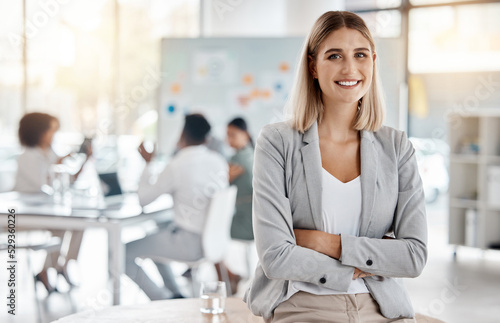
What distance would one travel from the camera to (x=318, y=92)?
1.78 m

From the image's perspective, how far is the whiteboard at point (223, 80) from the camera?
615 cm

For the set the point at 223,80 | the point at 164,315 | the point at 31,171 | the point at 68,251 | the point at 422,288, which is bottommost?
the point at 422,288

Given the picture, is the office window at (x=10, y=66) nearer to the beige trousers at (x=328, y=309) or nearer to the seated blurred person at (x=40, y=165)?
the seated blurred person at (x=40, y=165)

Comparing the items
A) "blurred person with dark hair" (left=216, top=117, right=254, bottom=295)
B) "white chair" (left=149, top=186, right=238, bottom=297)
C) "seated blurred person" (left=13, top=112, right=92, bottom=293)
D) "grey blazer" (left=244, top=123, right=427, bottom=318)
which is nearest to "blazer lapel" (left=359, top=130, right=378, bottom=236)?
"grey blazer" (left=244, top=123, right=427, bottom=318)

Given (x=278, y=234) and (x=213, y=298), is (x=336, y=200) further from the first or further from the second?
(x=213, y=298)

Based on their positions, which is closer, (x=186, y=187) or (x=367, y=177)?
(x=367, y=177)

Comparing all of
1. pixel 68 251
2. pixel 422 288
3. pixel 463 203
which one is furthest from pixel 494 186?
pixel 68 251

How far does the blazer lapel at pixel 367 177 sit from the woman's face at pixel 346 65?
13cm

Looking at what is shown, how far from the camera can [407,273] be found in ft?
5.31

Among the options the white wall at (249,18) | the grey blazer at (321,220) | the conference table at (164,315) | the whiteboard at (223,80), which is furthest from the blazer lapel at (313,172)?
the white wall at (249,18)

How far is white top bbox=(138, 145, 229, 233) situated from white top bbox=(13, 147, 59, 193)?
3.39ft

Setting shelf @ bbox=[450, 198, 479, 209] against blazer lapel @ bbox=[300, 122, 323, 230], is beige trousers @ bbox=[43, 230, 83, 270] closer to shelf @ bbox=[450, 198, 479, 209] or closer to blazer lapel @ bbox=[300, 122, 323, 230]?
blazer lapel @ bbox=[300, 122, 323, 230]

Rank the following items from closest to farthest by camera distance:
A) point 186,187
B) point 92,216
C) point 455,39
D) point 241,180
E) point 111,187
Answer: point 92,216 → point 186,187 → point 111,187 → point 241,180 → point 455,39

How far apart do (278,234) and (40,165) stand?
3472 millimetres
